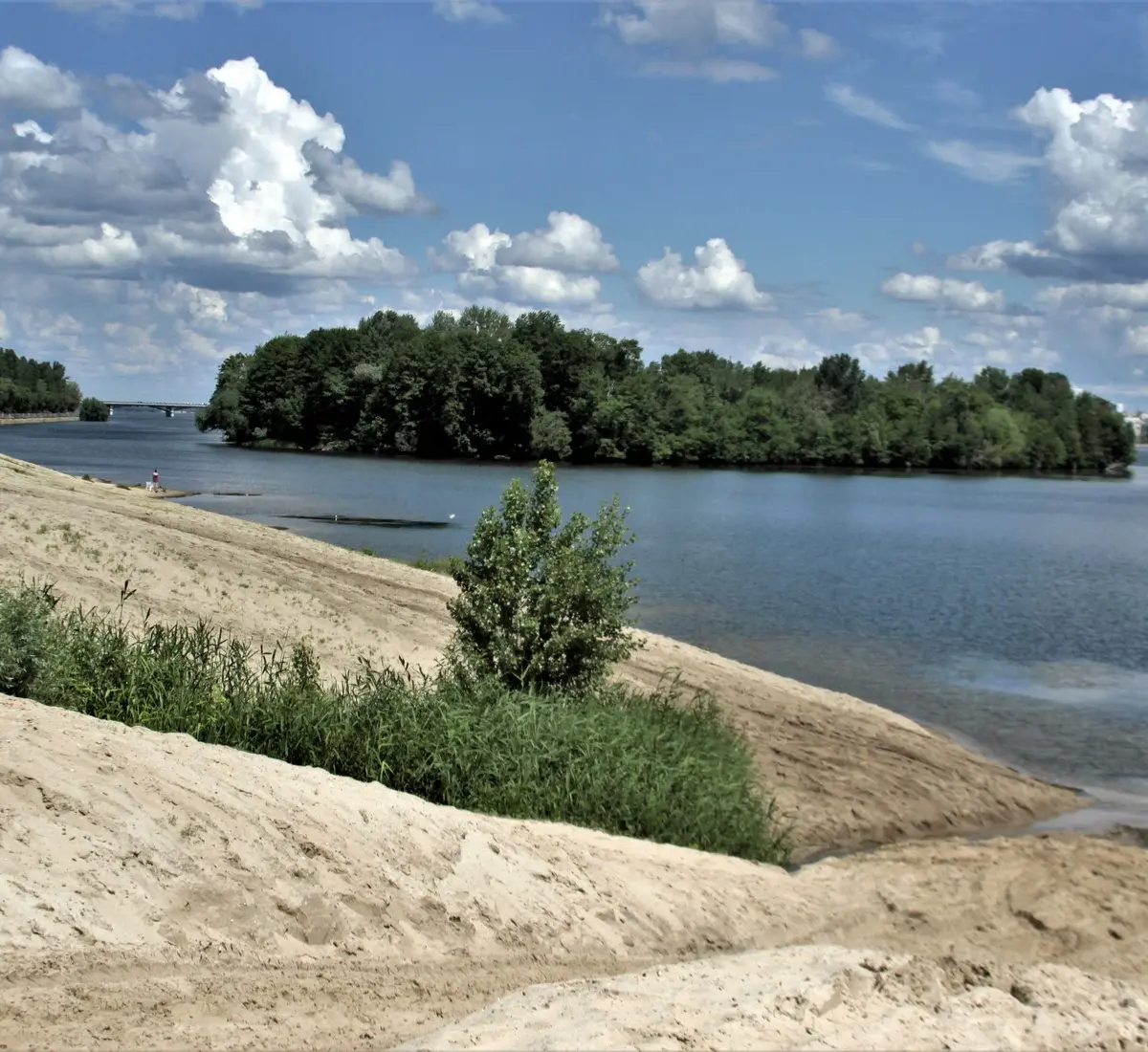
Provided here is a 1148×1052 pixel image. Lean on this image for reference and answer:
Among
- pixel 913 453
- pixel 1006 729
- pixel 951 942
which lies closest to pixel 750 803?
pixel 951 942

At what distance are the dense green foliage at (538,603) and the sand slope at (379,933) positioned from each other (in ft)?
11.7

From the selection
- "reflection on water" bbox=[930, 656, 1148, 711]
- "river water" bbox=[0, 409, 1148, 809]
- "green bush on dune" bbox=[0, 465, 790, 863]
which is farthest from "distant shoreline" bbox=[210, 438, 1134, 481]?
"green bush on dune" bbox=[0, 465, 790, 863]

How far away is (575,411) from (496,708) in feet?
337

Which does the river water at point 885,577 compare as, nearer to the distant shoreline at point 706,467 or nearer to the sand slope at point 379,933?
the sand slope at point 379,933

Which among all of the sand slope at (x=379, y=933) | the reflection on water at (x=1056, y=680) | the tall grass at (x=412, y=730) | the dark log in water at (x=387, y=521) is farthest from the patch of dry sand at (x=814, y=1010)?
the dark log in water at (x=387, y=521)

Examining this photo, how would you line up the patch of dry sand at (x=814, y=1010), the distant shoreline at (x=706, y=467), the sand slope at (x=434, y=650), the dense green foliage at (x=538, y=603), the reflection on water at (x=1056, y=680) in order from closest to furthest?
1. the patch of dry sand at (x=814, y=1010)
2. the dense green foliage at (x=538, y=603)
3. the sand slope at (x=434, y=650)
4. the reflection on water at (x=1056, y=680)
5. the distant shoreline at (x=706, y=467)

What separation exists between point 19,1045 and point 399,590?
16.0 metres

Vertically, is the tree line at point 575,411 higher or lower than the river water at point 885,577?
higher

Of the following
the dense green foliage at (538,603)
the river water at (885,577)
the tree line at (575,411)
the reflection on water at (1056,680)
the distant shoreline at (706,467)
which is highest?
the tree line at (575,411)

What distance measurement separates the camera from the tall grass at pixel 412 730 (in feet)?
34.8

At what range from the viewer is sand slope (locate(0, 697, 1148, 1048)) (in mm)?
6746

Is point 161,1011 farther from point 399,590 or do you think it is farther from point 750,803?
point 399,590

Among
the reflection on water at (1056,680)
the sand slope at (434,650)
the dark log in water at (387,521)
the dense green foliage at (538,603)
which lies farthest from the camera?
the dark log in water at (387,521)

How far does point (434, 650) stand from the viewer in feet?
60.0
